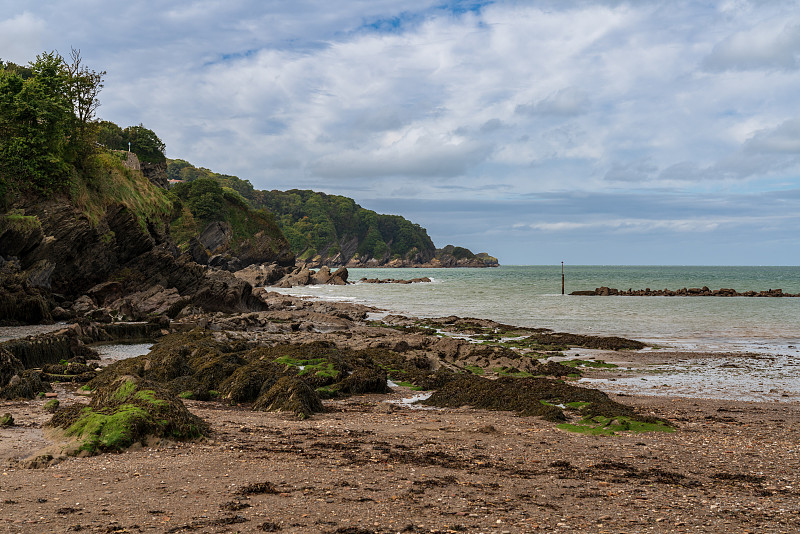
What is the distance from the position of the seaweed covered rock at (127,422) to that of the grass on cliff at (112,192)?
98.5ft

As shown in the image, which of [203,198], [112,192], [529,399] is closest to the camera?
[529,399]

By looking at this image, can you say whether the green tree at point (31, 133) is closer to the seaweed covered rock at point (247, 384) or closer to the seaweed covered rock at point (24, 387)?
the seaweed covered rock at point (24, 387)

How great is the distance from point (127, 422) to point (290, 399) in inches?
172

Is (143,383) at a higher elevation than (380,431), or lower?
higher

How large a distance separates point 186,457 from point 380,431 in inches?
151

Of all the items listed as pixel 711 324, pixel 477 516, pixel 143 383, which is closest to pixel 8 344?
pixel 143 383

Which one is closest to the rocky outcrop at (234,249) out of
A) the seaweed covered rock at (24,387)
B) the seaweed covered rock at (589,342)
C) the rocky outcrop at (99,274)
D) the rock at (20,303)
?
the rocky outcrop at (99,274)

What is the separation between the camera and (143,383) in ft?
38.8

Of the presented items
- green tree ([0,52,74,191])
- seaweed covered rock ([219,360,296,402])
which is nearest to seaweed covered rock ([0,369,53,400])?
seaweed covered rock ([219,360,296,402])

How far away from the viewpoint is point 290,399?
13.5m

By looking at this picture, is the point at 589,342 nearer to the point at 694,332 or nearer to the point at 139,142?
the point at 694,332

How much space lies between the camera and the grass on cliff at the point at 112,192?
3756 centimetres

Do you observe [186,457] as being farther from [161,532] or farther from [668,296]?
[668,296]

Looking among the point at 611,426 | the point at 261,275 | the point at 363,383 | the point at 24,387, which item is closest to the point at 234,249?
the point at 261,275
